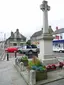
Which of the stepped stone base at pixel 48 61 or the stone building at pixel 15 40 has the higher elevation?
the stone building at pixel 15 40

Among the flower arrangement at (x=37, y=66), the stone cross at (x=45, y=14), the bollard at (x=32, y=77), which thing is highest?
the stone cross at (x=45, y=14)

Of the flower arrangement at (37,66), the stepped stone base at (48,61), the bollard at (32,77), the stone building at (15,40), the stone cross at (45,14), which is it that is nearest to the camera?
the bollard at (32,77)

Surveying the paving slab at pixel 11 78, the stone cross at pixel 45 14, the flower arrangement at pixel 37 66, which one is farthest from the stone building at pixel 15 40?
the flower arrangement at pixel 37 66

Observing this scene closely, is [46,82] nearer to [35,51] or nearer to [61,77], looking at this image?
[61,77]

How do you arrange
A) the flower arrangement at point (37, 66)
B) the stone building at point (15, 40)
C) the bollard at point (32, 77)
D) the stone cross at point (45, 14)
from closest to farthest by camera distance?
the bollard at point (32, 77)
the flower arrangement at point (37, 66)
the stone cross at point (45, 14)
the stone building at point (15, 40)

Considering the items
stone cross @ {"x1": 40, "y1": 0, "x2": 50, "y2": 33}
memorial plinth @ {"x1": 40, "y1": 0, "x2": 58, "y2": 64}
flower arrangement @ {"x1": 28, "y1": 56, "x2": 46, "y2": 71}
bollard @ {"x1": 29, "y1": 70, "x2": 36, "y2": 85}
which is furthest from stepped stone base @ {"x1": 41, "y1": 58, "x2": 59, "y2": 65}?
bollard @ {"x1": 29, "y1": 70, "x2": 36, "y2": 85}

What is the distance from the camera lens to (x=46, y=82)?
339 inches

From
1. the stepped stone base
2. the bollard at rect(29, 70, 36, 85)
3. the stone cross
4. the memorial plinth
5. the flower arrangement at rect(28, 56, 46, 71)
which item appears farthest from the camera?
the stone cross

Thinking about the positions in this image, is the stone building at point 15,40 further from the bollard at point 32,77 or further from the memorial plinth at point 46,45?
the bollard at point 32,77

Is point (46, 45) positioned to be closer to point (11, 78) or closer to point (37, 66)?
point (37, 66)

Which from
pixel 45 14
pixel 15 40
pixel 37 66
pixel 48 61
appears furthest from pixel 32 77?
pixel 15 40

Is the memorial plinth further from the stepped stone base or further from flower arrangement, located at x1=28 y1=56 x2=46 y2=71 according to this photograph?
flower arrangement, located at x1=28 y1=56 x2=46 y2=71

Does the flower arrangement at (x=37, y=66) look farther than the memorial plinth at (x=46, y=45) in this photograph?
No

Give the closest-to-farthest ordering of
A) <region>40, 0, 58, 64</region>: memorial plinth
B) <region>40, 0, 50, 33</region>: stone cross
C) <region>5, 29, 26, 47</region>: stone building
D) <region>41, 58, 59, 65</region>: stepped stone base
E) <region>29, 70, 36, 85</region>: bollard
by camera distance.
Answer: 1. <region>29, 70, 36, 85</region>: bollard
2. <region>41, 58, 59, 65</region>: stepped stone base
3. <region>40, 0, 58, 64</region>: memorial plinth
4. <region>40, 0, 50, 33</region>: stone cross
5. <region>5, 29, 26, 47</region>: stone building
